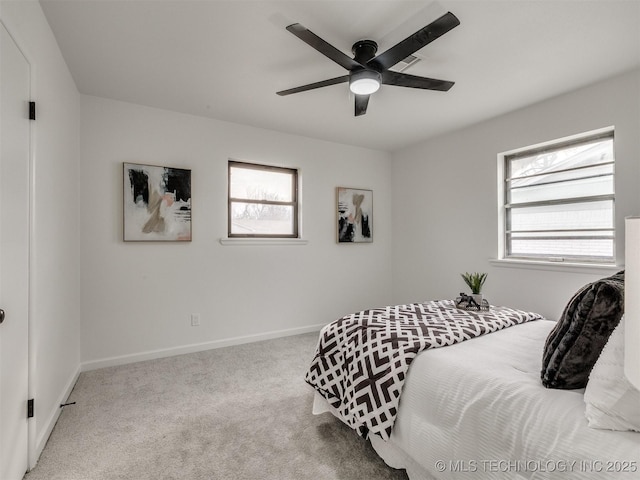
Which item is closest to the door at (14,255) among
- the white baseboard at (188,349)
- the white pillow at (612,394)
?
the white baseboard at (188,349)

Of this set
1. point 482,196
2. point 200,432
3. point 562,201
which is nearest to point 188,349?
point 200,432

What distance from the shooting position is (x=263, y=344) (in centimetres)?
351

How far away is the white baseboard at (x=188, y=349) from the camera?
9.43 ft

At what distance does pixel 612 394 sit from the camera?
0.96 meters

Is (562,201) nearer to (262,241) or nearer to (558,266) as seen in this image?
(558,266)

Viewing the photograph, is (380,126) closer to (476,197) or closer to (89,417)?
(476,197)

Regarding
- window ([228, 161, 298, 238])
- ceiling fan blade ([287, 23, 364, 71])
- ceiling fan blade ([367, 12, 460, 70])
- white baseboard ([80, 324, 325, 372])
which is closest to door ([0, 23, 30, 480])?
ceiling fan blade ([287, 23, 364, 71])

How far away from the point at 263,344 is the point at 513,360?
261cm

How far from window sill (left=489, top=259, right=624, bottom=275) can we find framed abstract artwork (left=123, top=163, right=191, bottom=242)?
3.22 metres

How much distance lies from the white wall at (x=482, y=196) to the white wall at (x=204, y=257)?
50cm

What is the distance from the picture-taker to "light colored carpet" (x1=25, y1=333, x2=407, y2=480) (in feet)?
5.23

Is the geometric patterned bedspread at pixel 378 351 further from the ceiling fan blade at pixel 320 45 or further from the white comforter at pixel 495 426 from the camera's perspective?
the ceiling fan blade at pixel 320 45

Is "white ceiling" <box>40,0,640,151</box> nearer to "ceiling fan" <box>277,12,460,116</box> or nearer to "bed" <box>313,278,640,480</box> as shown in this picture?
"ceiling fan" <box>277,12,460,116</box>

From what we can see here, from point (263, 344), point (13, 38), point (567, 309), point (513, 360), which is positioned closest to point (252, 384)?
point (263, 344)
